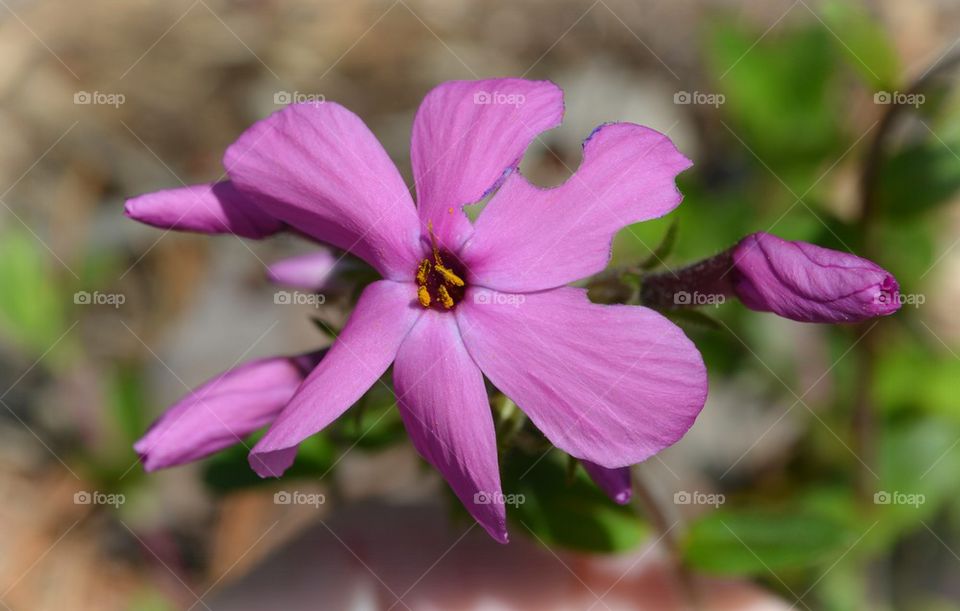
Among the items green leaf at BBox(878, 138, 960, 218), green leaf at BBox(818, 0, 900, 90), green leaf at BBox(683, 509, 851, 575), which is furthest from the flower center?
green leaf at BBox(818, 0, 900, 90)

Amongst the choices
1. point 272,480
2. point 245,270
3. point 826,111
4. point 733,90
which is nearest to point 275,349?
point 245,270

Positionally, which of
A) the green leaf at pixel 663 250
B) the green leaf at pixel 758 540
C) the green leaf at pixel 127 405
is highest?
the green leaf at pixel 663 250

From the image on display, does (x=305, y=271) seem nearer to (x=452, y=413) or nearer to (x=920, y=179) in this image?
(x=452, y=413)

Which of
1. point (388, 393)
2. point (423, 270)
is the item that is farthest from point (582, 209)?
point (388, 393)

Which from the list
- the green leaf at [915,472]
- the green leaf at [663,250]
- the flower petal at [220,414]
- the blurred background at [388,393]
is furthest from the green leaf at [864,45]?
the flower petal at [220,414]

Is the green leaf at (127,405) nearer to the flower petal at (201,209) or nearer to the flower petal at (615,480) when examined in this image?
the flower petal at (201,209)

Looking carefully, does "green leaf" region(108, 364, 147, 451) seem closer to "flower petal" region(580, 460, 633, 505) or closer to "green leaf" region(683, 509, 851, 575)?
"green leaf" region(683, 509, 851, 575)
